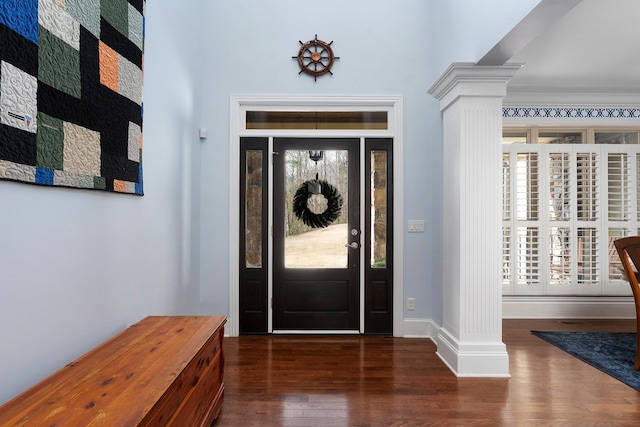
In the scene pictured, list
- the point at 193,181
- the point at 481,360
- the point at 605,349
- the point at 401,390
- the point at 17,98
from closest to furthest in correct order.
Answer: the point at 17,98 → the point at 401,390 → the point at 481,360 → the point at 605,349 → the point at 193,181

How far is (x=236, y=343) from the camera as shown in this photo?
11.2 ft

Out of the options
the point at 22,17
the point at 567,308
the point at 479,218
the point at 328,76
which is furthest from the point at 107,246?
Result: the point at 567,308

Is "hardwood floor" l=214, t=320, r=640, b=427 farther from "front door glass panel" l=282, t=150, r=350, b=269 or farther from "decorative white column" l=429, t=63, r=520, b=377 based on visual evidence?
"front door glass panel" l=282, t=150, r=350, b=269

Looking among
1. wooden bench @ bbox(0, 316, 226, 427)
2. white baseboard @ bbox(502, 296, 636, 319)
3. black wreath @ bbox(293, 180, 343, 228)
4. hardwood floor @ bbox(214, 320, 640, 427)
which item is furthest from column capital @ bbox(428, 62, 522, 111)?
white baseboard @ bbox(502, 296, 636, 319)

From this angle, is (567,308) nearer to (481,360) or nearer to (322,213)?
(481,360)

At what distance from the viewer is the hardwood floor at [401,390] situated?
7.04ft

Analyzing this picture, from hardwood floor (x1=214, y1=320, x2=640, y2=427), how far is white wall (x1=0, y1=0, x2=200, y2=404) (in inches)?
34.4

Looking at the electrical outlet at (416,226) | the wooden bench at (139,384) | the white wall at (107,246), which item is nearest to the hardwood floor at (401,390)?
the wooden bench at (139,384)

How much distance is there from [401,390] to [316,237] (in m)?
1.65

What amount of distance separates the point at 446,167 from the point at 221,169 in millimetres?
2115

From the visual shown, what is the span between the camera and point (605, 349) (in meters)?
3.28

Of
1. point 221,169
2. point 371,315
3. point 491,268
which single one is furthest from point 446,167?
point 221,169

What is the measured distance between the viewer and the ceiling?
7.29ft

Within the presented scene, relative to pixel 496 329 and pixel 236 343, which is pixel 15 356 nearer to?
pixel 236 343
